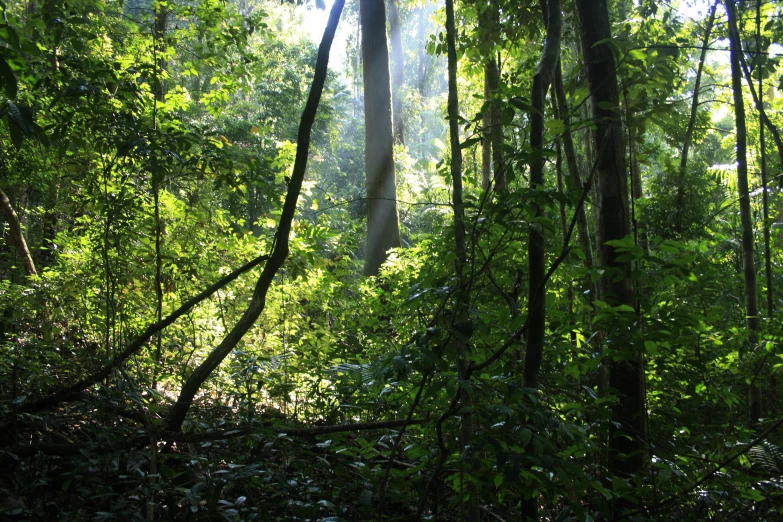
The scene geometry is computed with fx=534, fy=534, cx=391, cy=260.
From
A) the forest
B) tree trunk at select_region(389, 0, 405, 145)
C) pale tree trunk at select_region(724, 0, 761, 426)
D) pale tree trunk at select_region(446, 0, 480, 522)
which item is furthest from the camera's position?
tree trunk at select_region(389, 0, 405, 145)

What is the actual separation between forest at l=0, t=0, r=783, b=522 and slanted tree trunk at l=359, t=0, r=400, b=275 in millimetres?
2537

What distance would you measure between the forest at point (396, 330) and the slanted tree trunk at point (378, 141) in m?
2.54

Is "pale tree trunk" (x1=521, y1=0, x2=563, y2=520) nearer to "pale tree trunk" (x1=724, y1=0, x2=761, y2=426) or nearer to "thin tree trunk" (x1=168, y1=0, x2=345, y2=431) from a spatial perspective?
"thin tree trunk" (x1=168, y1=0, x2=345, y2=431)

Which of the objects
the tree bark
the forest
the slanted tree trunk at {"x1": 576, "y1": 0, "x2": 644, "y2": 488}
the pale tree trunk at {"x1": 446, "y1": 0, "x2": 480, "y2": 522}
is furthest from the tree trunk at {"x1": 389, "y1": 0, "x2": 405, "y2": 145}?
the tree bark

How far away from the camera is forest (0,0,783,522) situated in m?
2.24

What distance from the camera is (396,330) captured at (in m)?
5.02

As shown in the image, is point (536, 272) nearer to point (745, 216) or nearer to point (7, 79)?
point (7, 79)

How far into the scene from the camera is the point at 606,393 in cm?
268

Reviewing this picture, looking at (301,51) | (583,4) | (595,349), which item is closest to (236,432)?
(595,349)

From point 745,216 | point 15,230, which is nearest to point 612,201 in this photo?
point 745,216

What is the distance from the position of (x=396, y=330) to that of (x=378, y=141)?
549cm

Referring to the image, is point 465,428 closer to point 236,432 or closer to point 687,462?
point 687,462

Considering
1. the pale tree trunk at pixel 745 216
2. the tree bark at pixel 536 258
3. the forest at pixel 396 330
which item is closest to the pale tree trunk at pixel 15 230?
the forest at pixel 396 330

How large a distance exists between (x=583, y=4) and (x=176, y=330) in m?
4.16
